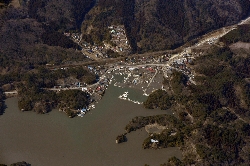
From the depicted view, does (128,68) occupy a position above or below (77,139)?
above

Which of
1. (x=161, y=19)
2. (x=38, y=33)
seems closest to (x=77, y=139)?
(x=38, y=33)

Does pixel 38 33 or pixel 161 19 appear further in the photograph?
pixel 161 19

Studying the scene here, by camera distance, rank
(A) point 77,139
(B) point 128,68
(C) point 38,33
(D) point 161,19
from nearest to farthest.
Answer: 1. (A) point 77,139
2. (B) point 128,68
3. (C) point 38,33
4. (D) point 161,19

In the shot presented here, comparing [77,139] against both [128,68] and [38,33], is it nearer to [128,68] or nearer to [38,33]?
[128,68]

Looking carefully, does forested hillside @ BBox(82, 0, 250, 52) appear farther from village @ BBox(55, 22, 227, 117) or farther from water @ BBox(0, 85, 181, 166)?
water @ BBox(0, 85, 181, 166)

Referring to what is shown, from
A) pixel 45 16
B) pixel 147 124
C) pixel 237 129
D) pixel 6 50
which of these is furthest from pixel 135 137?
pixel 45 16

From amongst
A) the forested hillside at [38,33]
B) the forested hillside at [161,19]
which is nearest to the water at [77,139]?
the forested hillside at [38,33]

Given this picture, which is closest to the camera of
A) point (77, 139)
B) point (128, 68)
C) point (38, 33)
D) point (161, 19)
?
point (77, 139)
